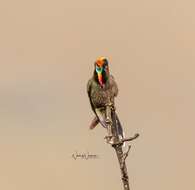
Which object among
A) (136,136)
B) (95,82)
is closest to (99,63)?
(95,82)

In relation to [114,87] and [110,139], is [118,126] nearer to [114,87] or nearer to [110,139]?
[110,139]

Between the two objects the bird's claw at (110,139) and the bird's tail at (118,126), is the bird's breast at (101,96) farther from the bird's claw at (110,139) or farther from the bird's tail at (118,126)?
the bird's claw at (110,139)

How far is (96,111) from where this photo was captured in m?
48.2

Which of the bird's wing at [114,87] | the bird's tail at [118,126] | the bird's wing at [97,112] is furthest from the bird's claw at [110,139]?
the bird's wing at [114,87]

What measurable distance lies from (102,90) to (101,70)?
3.80 feet

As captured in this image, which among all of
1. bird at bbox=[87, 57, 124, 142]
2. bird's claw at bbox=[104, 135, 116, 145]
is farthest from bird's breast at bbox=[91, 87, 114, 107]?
bird's claw at bbox=[104, 135, 116, 145]

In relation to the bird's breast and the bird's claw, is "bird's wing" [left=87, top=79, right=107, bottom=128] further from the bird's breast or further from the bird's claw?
the bird's claw

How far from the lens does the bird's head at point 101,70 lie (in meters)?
46.9

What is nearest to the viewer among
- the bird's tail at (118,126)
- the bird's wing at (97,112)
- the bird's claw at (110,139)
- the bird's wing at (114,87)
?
the bird's claw at (110,139)

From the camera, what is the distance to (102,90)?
47.7 meters

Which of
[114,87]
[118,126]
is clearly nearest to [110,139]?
[118,126]

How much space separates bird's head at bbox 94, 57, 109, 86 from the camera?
4691 centimetres

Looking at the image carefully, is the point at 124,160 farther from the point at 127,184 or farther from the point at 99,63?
the point at 99,63

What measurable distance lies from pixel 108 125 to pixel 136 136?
8.73ft
